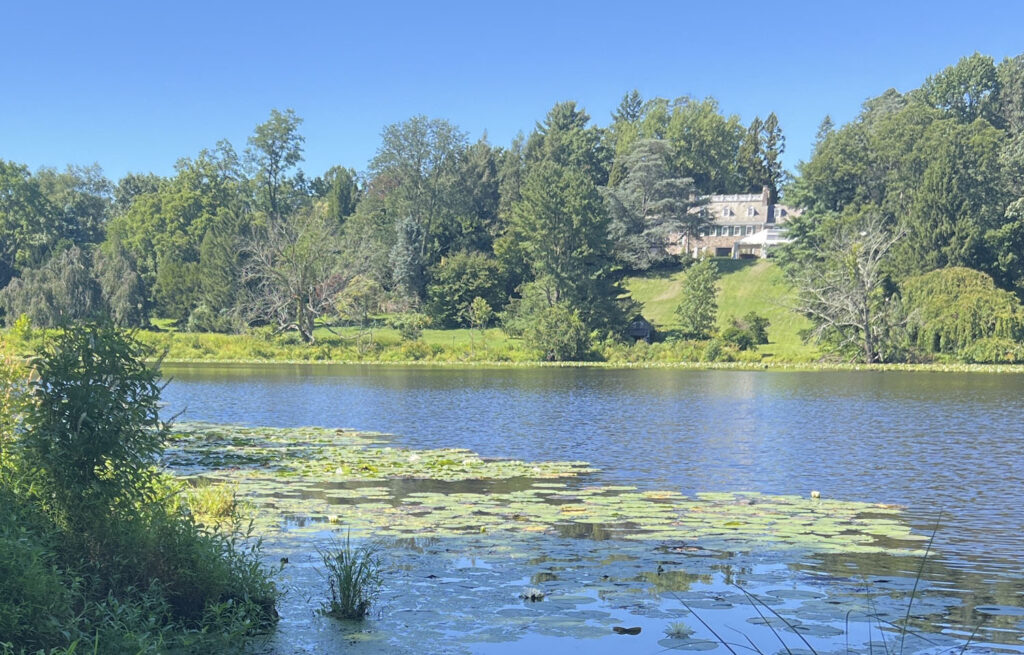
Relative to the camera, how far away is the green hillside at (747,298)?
70625 millimetres

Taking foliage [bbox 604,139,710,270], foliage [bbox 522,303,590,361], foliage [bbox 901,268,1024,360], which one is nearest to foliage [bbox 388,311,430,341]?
foliage [bbox 522,303,590,361]

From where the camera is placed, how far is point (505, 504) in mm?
14555

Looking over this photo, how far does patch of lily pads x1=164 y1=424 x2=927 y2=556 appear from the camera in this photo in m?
12.4

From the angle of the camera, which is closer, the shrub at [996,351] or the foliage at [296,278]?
the shrub at [996,351]

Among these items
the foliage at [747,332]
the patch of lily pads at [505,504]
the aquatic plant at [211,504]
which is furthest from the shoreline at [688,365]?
the aquatic plant at [211,504]

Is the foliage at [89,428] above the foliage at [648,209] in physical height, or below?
below

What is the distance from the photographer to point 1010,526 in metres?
13.2

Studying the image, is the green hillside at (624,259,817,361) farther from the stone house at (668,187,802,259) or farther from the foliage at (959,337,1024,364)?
the stone house at (668,187,802,259)

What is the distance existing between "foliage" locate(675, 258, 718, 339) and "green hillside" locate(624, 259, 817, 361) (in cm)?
455

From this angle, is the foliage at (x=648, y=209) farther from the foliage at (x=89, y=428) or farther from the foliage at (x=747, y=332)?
the foliage at (x=89, y=428)

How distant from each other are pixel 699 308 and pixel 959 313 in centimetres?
1834

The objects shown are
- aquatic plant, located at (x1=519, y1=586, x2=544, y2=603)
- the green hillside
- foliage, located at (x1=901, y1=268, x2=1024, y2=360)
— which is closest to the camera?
aquatic plant, located at (x1=519, y1=586, x2=544, y2=603)

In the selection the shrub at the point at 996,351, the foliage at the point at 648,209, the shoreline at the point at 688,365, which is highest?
the foliage at the point at 648,209

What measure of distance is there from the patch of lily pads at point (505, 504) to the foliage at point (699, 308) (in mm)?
52133
